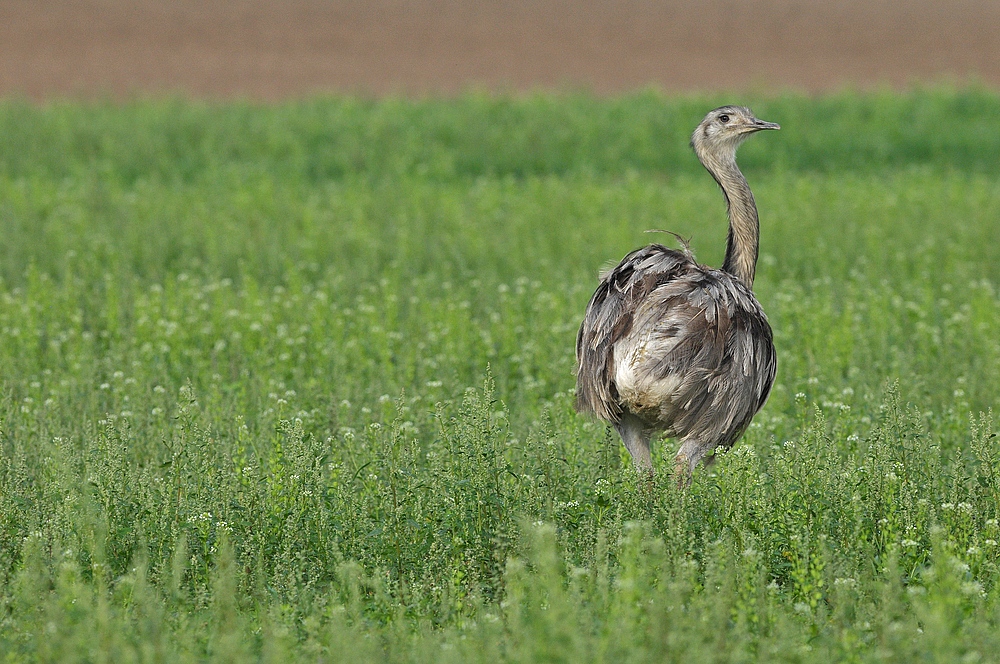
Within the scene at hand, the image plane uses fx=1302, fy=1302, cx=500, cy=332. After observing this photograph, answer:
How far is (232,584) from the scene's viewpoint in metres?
4.91

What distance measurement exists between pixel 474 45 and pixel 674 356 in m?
28.7

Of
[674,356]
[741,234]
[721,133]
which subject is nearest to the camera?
[674,356]

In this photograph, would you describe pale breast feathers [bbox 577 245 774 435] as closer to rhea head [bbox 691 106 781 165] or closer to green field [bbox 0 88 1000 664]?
green field [bbox 0 88 1000 664]

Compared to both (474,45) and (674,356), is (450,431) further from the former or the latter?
(474,45)

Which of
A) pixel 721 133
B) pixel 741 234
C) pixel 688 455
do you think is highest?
pixel 721 133

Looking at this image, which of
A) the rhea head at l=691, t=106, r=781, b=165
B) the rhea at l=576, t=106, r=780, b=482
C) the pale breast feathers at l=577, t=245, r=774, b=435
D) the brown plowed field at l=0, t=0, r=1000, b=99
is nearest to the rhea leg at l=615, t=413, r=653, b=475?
the rhea at l=576, t=106, r=780, b=482

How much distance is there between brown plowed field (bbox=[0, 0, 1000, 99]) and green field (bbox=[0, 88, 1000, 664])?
38.0 ft

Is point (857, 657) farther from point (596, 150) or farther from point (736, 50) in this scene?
point (736, 50)

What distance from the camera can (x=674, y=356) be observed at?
20.1 ft

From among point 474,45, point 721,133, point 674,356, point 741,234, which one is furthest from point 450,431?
point 474,45

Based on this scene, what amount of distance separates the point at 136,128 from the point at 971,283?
13.8 meters

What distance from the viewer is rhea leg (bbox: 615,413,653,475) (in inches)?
256

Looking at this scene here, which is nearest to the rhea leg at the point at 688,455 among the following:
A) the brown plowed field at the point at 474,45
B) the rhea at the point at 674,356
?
the rhea at the point at 674,356

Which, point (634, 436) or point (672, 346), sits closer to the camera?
point (672, 346)
